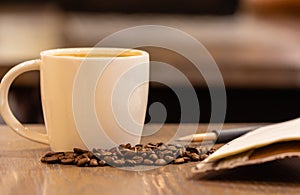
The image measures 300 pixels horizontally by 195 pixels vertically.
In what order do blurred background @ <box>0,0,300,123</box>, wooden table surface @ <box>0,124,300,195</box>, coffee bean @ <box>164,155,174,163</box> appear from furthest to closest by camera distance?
1. blurred background @ <box>0,0,300,123</box>
2. coffee bean @ <box>164,155,174,163</box>
3. wooden table surface @ <box>0,124,300,195</box>

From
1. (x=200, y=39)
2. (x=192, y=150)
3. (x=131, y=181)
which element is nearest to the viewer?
(x=131, y=181)

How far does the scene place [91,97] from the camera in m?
0.69

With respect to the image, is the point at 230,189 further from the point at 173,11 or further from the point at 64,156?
the point at 173,11

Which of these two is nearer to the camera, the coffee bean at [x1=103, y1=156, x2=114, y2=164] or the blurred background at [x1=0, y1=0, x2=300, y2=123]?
the coffee bean at [x1=103, y1=156, x2=114, y2=164]

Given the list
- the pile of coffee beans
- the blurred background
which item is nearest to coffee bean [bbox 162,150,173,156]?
the pile of coffee beans

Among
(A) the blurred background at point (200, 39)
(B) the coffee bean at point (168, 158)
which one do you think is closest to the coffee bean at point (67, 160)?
(B) the coffee bean at point (168, 158)

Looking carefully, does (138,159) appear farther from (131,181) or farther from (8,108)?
(8,108)

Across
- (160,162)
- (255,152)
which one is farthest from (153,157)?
(255,152)

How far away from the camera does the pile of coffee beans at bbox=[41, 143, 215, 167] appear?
660 millimetres

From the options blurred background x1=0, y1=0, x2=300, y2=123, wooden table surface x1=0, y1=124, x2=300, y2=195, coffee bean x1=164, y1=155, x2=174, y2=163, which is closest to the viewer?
wooden table surface x1=0, y1=124, x2=300, y2=195

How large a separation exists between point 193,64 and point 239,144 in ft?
4.15

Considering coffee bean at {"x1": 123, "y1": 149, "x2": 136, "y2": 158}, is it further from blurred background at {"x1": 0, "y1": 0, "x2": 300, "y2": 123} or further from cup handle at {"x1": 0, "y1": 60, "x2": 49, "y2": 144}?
blurred background at {"x1": 0, "y1": 0, "x2": 300, "y2": 123}

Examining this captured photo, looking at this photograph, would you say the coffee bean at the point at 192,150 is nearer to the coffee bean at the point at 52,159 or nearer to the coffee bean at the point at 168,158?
the coffee bean at the point at 168,158

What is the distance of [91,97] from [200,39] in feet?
4.83
